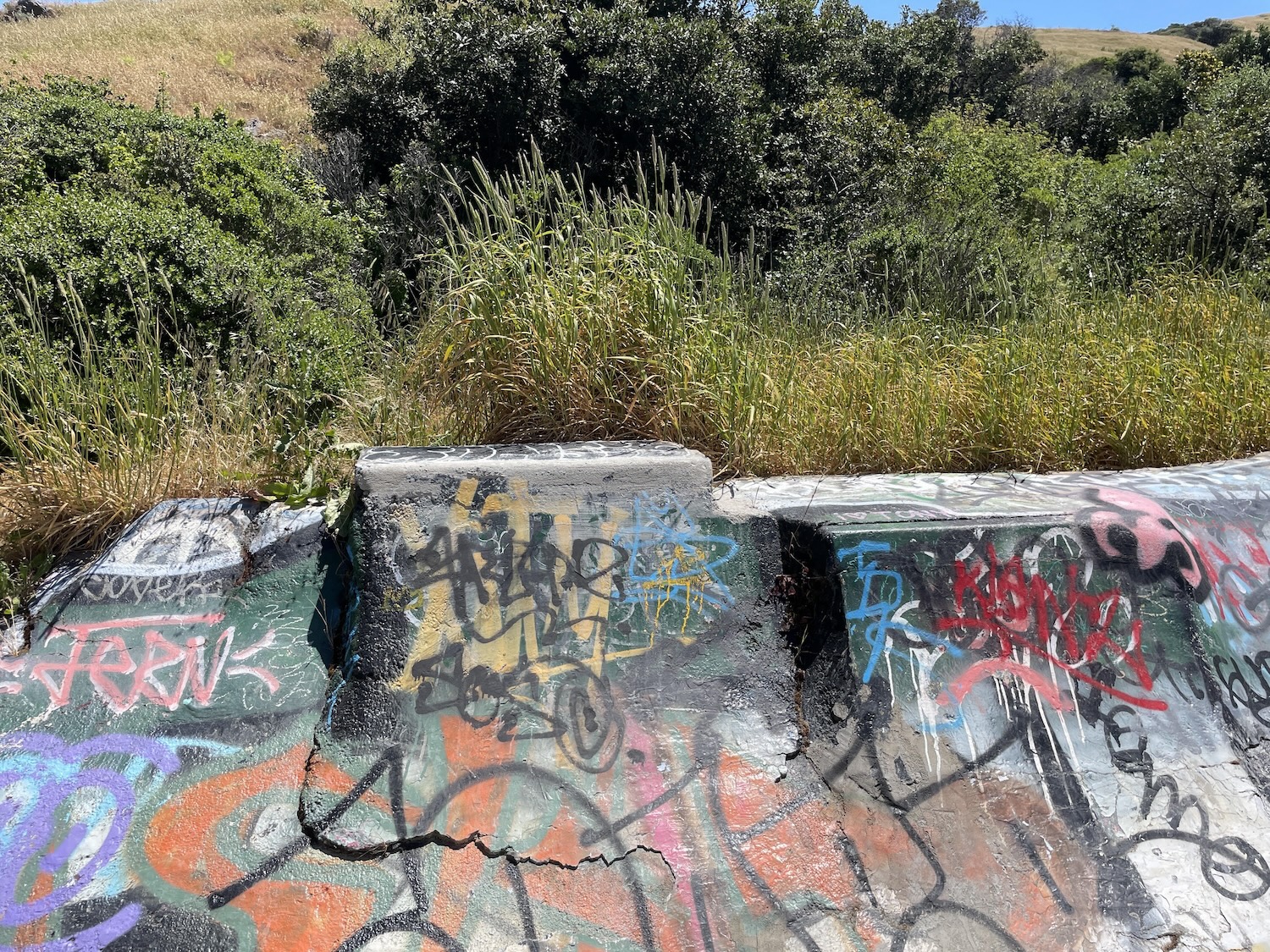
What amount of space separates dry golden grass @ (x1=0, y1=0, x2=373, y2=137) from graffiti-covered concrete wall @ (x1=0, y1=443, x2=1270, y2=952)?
Answer: 51.0ft

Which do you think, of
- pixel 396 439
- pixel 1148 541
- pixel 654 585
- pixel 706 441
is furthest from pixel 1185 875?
pixel 396 439

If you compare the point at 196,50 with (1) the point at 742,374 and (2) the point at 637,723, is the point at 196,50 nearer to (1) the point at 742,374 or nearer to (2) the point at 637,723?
(1) the point at 742,374

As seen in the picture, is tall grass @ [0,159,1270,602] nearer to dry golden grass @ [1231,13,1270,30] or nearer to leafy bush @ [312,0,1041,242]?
leafy bush @ [312,0,1041,242]

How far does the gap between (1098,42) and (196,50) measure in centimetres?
5363

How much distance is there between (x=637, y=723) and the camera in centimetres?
292

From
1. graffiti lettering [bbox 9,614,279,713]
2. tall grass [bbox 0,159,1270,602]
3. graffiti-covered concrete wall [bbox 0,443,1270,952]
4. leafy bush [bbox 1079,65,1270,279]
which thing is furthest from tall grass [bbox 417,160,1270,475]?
leafy bush [bbox 1079,65,1270,279]

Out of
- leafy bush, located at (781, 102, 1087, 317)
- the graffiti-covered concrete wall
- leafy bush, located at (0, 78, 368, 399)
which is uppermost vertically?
leafy bush, located at (0, 78, 368, 399)

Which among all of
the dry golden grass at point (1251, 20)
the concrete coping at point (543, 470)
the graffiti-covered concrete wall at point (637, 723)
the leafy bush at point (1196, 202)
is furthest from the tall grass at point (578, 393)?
the dry golden grass at point (1251, 20)

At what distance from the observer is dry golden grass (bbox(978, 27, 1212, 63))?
4706 cm

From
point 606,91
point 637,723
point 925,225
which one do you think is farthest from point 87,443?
point 925,225

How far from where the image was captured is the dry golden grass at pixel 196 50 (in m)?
17.7

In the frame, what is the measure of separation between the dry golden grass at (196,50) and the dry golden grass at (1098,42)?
122 ft

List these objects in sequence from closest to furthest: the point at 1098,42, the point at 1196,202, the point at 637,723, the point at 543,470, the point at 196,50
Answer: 1. the point at 637,723
2. the point at 543,470
3. the point at 1196,202
4. the point at 196,50
5. the point at 1098,42

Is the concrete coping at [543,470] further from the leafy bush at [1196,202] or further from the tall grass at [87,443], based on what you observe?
the leafy bush at [1196,202]
